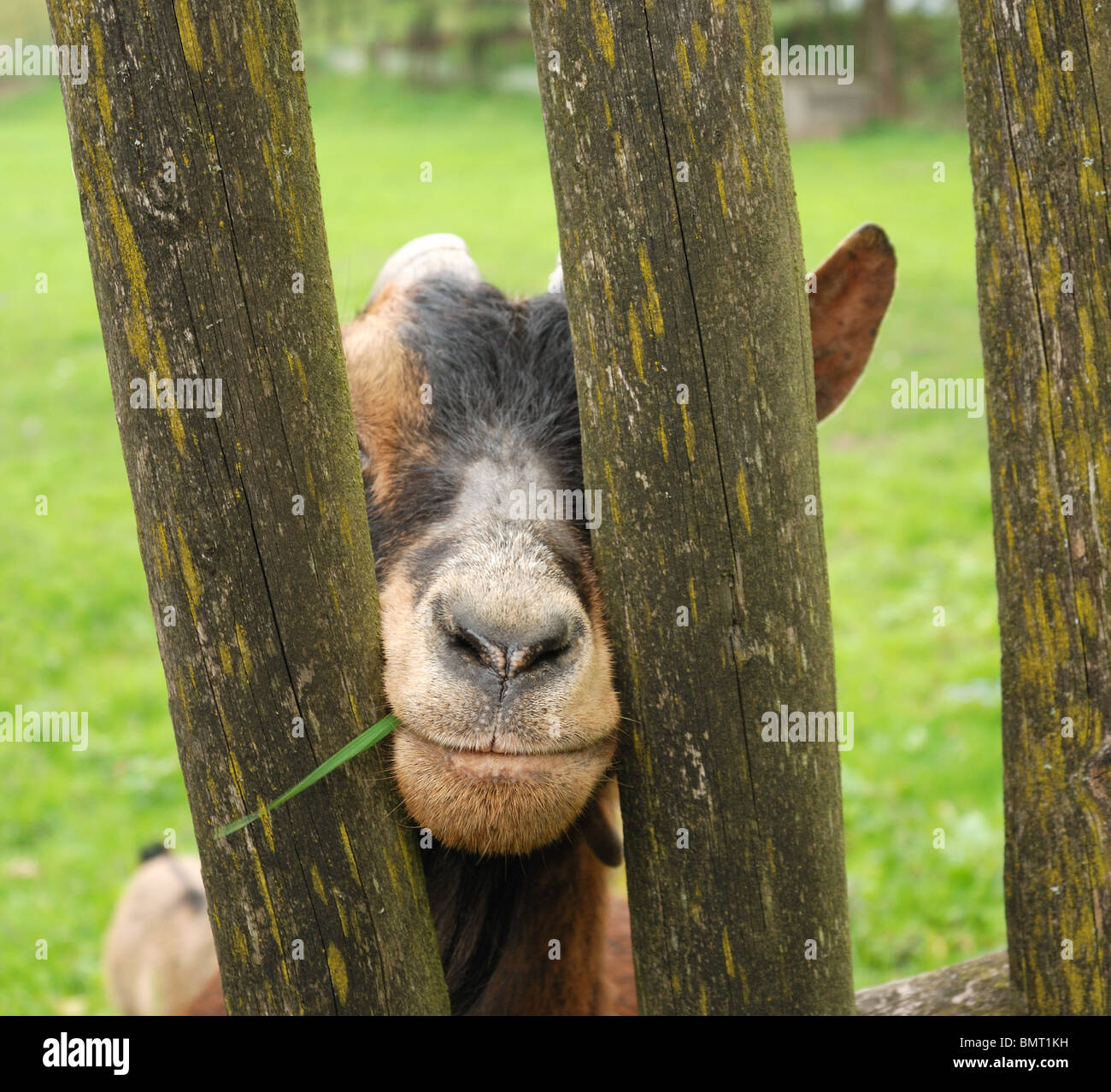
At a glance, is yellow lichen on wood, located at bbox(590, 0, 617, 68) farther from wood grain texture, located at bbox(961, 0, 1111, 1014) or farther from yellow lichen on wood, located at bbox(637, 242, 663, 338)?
wood grain texture, located at bbox(961, 0, 1111, 1014)

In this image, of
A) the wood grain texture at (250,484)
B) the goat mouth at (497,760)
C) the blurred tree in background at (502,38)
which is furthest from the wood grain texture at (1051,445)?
the blurred tree in background at (502,38)

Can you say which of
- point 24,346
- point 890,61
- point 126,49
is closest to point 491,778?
point 126,49

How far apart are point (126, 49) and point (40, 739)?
17.5ft

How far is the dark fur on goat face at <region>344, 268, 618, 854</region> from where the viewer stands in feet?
7.89

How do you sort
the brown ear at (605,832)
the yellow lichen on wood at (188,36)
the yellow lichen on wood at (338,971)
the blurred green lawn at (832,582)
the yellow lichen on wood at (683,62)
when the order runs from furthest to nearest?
the blurred green lawn at (832,582) → the brown ear at (605,832) → the yellow lichen on wood at (338,971) → the yellow lichen on wood at (683,62) → the yellow lichen on wood at (188,36)

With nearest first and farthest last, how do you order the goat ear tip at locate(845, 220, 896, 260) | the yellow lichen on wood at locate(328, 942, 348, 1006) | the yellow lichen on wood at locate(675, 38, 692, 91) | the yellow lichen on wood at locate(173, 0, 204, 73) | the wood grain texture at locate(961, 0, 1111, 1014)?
the yellow lichen on wood at locate(173, 0, 204, 73), the yellow lichen on wood at locate(675, 38, 692, 91), the wood grain texture at locate(961, 0, 1111, 1014), the yellow lichen on wood at locate(328, 942, 348, 1006), the goat ear tip at locate(845, 220, 896, 260)

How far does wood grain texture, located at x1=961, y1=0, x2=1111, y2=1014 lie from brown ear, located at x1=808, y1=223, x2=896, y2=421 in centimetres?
71

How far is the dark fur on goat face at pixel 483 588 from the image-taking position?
2.40 metres

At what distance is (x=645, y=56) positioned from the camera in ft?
7.22

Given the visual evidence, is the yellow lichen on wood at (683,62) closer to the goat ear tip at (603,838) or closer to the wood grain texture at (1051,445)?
the wood grain texture at (1051,445)

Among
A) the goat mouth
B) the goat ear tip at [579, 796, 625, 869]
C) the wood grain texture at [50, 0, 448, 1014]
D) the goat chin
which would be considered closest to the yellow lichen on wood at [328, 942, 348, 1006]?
the wood grain texture at [50, 0, 448, 1014]

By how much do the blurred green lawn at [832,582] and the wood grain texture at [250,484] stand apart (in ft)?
7.50

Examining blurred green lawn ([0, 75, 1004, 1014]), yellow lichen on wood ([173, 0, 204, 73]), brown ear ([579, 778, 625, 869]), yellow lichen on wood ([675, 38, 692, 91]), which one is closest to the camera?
yellow lichen on wood ([173, 0, 204, 73])
